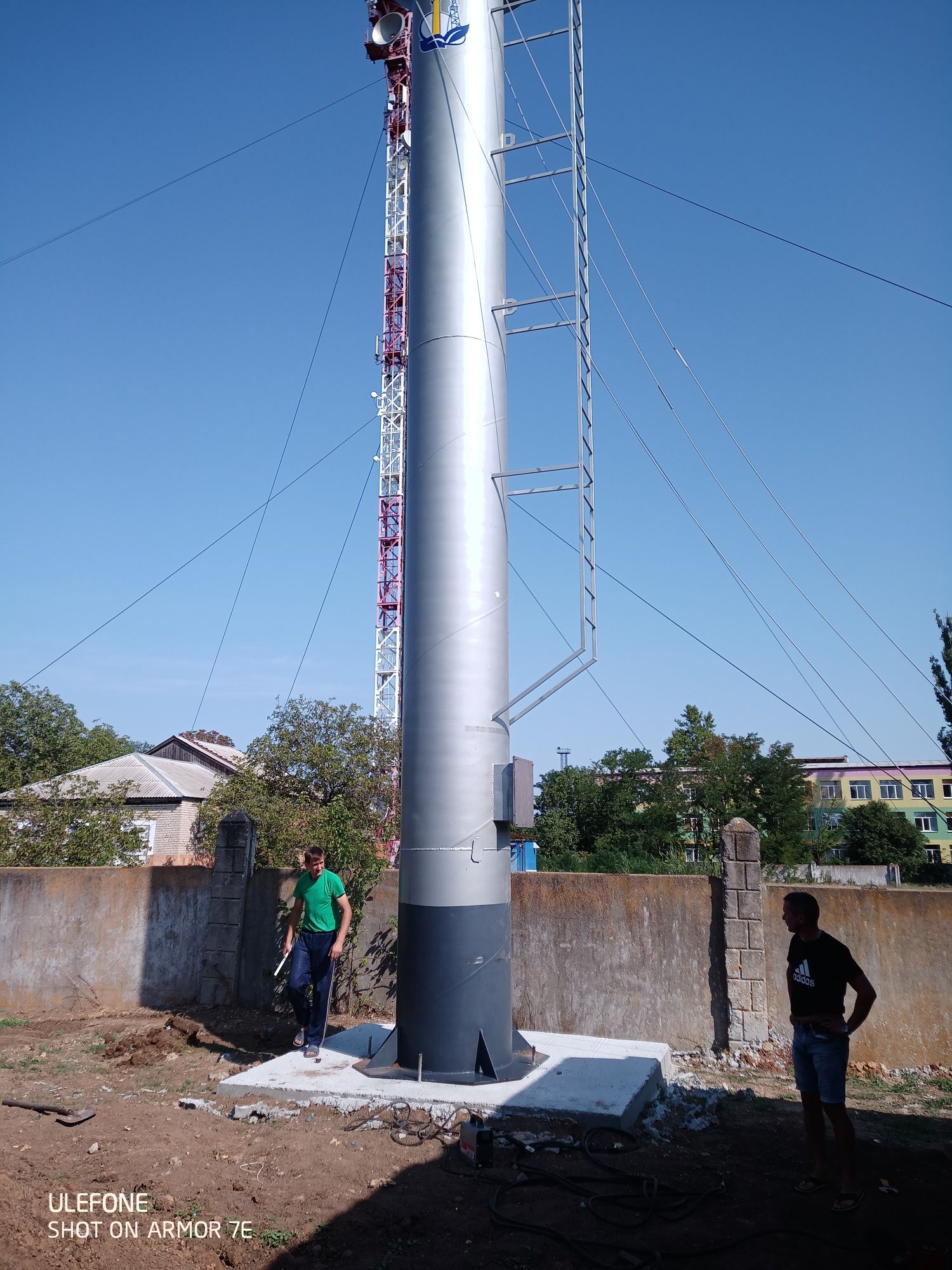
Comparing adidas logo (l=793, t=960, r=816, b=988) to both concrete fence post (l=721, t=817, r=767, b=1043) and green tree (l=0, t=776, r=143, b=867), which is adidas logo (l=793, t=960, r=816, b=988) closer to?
concrete fence post (l=721, t=817, r=767, b=1043)

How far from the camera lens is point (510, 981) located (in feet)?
23.6

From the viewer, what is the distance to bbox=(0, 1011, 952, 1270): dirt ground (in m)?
4.21

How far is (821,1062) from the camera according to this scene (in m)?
5.03

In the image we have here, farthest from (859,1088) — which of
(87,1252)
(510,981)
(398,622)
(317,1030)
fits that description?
(398,622)

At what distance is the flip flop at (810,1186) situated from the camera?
4.96 metres

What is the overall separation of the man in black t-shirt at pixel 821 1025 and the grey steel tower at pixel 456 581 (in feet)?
8.08

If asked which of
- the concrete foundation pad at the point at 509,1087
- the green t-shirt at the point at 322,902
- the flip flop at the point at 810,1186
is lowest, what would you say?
the flip flop at the point at 810,1186

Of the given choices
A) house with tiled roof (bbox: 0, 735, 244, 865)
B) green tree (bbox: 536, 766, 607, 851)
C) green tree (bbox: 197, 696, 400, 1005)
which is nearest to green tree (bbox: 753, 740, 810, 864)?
green tree (bbox: 536, 766, 607, 851)

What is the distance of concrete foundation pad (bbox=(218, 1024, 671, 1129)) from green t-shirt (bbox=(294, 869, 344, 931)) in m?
1.03

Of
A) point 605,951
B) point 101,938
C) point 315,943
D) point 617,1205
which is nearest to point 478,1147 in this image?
point 617,1205

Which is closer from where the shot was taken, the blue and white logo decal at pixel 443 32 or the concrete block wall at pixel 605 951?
the blue and white logo decal at pixel 443 32

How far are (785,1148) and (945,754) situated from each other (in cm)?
2136

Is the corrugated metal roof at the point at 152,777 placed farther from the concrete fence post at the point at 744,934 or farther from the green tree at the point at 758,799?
the concrete fence post at the point at 744,934

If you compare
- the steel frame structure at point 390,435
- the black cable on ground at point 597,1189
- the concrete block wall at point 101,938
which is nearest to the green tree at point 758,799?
the steel frame structure at point 390,435
